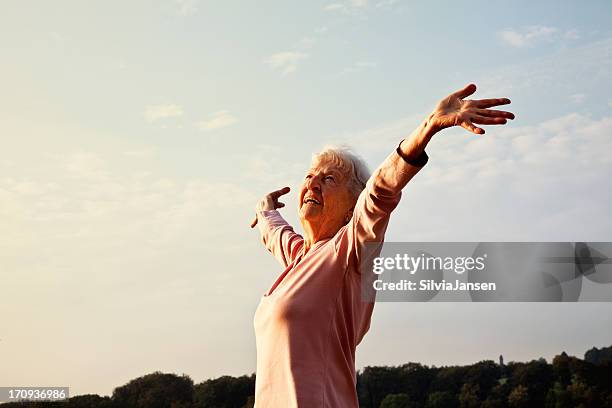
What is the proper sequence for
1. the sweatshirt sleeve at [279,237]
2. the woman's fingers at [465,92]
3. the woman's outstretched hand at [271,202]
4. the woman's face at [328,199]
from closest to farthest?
the woman's fingers at [465,92], the woman's face at [328,199], the sweatshirt sleeve at [279,237], the woman's outstretched hand at [271,202]

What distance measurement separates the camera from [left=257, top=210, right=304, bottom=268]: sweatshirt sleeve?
4.20 meters

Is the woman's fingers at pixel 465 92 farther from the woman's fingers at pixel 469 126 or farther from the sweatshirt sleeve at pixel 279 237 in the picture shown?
the sweatshirt sleeve at pixel 279 237

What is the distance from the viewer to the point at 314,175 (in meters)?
3.73

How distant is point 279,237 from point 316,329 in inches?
43.6

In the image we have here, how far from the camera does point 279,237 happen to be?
14.4 feet

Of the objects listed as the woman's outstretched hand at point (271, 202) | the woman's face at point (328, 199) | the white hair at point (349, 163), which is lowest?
the woman's face at point (328, 199)

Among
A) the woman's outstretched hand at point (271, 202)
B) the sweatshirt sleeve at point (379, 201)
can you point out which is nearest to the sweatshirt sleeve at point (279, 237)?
the woman's outstretched hand at point (271, 202)

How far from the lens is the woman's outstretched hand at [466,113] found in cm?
268

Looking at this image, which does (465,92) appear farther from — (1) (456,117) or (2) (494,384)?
(2) (494,384)

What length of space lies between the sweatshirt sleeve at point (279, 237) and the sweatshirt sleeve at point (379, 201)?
0.91 metres

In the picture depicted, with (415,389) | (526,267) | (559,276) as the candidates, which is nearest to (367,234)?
(526,267)

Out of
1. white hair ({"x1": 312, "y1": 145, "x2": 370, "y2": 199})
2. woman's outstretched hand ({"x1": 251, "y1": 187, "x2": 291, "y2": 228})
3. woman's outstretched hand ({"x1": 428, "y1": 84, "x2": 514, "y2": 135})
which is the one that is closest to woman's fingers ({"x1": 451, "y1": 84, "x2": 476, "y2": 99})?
woman's outstretched hand ({"x1": 428, "y1": 84, "x2": 514, "y2": 135})

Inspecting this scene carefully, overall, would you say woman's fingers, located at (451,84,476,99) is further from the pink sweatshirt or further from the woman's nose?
the woman's nose

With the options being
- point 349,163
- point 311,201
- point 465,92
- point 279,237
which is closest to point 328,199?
point 311,201
